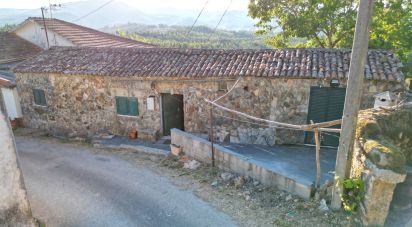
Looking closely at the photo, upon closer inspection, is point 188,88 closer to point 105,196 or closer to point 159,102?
point 159,102

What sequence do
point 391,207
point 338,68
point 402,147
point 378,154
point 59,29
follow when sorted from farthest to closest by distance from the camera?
point 59,29, point 338,68, point 402,147, point 391,207, point 378,154

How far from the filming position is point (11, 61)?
Answer: 18547mm

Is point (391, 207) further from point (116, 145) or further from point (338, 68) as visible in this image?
point (116, 145)

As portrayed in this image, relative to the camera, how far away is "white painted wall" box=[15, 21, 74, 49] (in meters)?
18.9

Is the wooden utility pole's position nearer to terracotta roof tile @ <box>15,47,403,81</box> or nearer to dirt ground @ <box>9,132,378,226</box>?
dirt ground @ <box>9,132,378,226</box>

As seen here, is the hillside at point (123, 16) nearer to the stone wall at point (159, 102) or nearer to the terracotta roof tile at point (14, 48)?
the terracotta roof tile at point (14, 48)

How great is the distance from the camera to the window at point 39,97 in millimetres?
14508

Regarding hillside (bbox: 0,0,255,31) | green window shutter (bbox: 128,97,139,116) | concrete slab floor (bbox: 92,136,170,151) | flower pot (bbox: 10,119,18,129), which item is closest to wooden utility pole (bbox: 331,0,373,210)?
concrete slab floor (bbox: 92,136,170,151)

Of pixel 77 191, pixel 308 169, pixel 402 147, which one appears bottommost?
pixel 77 191

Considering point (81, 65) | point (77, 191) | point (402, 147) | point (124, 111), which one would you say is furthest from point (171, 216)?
point (81, 65)

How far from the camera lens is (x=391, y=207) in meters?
6.12

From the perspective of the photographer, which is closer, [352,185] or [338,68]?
[352,185]

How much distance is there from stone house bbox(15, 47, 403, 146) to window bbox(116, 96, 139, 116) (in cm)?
5

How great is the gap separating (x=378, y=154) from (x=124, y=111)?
10467mm
